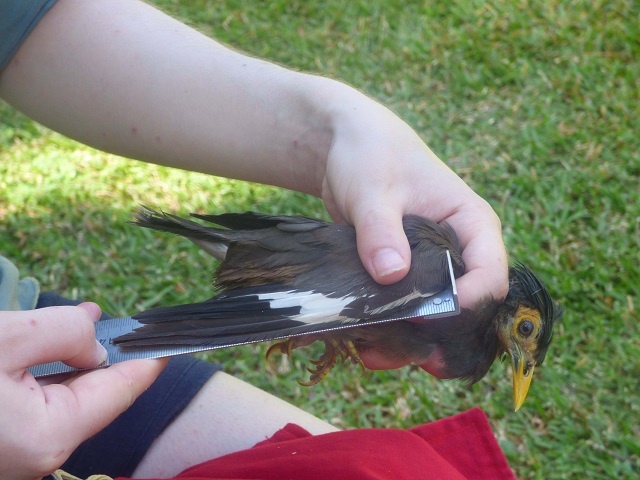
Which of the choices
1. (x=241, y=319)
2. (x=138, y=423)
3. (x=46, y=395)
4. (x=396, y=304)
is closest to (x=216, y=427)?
(x=138, y=423)

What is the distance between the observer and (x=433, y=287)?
1989 mm

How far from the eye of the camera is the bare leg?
2.17 metres

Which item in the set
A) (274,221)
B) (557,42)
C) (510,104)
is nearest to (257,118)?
(274,221)

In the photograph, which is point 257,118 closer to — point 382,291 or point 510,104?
point 382,291

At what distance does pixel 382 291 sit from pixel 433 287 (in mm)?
140

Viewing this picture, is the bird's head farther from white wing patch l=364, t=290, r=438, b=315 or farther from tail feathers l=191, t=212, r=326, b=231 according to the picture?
tail feathers l=191, t=212, r=326, b=231

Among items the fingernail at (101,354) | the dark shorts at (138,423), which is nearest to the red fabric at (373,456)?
the dark shorts at (138,423)

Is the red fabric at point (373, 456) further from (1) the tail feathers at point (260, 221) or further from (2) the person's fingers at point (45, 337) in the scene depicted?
(1) the tail feathers at point (260, 221)

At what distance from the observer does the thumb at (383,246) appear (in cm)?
193

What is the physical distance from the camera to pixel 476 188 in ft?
14.6

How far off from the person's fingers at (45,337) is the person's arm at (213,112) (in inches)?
33.8

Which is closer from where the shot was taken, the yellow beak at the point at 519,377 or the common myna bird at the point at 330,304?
the common myna bird at the point at 330,304

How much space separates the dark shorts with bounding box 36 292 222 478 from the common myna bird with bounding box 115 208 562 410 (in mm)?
285

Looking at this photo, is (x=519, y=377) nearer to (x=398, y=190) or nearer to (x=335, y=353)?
(x=335, y=353)
